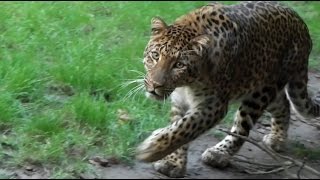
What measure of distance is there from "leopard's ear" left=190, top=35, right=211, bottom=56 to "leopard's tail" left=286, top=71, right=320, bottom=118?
149 centimetres

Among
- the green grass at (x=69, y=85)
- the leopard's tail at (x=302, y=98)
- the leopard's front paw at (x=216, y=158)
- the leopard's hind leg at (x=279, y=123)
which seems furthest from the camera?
the leopard's hind leg at (x=279, y=123)

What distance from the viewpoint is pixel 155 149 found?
5.36 metres

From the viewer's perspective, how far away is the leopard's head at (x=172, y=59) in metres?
5.27

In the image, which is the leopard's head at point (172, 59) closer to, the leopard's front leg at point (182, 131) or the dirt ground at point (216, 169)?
the leopard's front leg at point (182, 131)

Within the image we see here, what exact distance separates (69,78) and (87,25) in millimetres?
2125

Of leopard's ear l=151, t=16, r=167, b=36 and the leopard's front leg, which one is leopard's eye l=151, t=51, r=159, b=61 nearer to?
leopard's ear l=151, t=16, r=167, b=36

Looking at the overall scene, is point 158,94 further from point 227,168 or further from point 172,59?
point 227,168

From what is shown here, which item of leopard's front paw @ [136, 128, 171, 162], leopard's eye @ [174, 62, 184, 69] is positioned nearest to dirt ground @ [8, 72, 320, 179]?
leopard's front paw @ [136, 128, 171, 162]

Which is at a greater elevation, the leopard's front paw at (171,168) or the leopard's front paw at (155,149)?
the leopard's front paw at (155,149)

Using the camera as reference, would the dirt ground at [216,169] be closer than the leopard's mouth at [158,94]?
No

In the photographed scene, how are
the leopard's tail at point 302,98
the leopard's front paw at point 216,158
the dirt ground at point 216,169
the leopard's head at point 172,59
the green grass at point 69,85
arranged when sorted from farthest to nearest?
the leopard's tail at point 302,98
the leopard's front paw at point 216,158
the green grass at point 69,85
the dirt ground at point 216,169
the leopard's head at point 172,59

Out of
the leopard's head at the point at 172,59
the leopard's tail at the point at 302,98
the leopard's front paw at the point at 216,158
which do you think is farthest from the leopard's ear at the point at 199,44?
the leopard's tail at the point at 302,98

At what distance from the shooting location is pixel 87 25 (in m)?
9.22

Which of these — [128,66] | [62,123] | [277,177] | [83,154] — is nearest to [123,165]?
[83,154]
